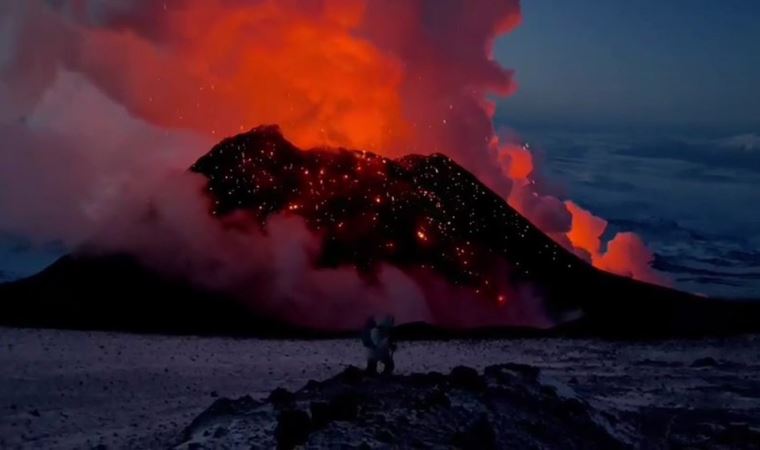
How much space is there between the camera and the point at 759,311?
2325 cm

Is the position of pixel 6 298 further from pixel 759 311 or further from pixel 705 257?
pixel 705 257

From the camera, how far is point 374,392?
12117 millimetres

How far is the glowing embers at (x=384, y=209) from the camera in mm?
23797

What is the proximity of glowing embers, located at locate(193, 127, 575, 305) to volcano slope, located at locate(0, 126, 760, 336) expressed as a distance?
0.03 metres

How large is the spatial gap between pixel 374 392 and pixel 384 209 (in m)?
12.9

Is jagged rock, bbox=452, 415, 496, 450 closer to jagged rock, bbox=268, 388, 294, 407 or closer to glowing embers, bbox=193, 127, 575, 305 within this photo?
jagged rock, bbox=268, 388, 294, 407

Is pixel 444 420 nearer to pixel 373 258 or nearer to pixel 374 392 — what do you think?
pixel 374 392

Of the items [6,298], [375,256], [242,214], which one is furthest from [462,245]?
[6,298]

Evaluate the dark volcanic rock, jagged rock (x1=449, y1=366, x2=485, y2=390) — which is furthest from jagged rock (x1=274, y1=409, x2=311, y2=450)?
jagged rock (x1=449, y1=366, x2=485, y2=390)

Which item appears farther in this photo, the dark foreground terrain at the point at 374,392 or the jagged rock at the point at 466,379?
the jagged rock at the point at 466,379

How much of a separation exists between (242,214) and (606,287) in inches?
399

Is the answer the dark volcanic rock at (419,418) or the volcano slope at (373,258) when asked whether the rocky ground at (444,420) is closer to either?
the dark volcanic rock at (419,418)

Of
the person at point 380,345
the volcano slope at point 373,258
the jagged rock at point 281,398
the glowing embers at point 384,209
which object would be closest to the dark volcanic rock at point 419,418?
the jagged rock at point 281,398

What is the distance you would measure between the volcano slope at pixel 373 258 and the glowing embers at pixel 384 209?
0.11ft
